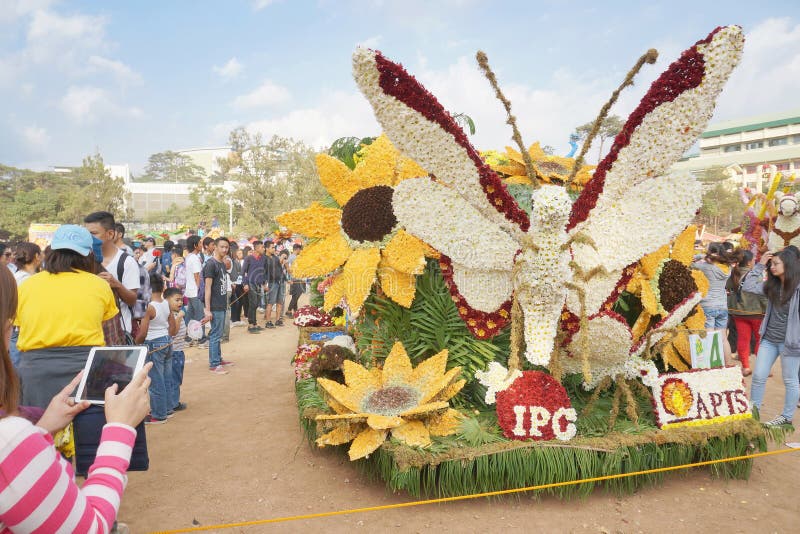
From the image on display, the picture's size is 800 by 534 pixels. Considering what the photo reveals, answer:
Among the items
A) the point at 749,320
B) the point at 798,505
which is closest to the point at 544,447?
the point at 798,505

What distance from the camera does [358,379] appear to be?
11.8 feet

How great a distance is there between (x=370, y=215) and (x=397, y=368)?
3.85 ft

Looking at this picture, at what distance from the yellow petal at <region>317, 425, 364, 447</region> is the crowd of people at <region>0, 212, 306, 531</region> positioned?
112 centimetres

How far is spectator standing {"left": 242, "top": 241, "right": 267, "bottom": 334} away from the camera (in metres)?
9.47

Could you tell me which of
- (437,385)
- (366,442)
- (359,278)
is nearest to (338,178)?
(359,278)

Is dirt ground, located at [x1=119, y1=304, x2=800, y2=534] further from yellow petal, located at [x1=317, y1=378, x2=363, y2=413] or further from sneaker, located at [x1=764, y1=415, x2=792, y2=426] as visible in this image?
yellow petal, located at [x1=317, y1=378, x2=363, y2=413]

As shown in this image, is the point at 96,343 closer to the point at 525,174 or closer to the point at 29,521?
the point at 29,521

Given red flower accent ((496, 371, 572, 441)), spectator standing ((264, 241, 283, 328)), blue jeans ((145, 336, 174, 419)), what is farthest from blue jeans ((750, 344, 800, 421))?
spectator standing ((264, 241, 283, 328))

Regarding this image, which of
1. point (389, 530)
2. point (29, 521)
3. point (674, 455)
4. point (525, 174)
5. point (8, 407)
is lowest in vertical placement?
point (389, 530)

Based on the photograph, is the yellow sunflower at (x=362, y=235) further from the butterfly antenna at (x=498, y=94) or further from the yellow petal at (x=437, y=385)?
the butterfly antenna at (x=498, y=94)

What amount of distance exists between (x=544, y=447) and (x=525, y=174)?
7.31ft

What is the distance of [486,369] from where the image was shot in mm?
3639

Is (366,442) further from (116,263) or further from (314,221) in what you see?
(116,263)

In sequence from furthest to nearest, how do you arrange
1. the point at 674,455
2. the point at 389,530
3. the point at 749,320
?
the point at 749,320 < the point at 674,455 < the point at 389,530
